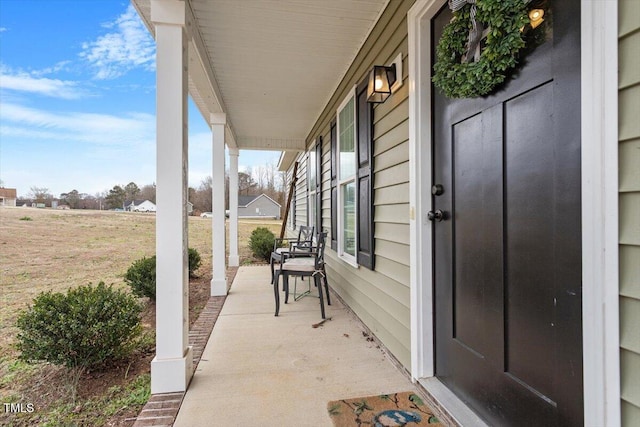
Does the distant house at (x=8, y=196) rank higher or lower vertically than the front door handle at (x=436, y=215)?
higher

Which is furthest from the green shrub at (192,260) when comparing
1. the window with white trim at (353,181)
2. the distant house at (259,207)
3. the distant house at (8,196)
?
the distant house at (259,207)

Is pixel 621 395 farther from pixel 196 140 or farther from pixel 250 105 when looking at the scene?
pixel 196 140

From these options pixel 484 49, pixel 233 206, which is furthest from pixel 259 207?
pixel 484 49

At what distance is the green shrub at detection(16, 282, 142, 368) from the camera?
191 centimetres

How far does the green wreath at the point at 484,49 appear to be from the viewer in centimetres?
114

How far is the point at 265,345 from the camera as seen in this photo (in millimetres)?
2496

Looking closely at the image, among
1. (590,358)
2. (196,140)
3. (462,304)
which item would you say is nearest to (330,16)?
(462,304)

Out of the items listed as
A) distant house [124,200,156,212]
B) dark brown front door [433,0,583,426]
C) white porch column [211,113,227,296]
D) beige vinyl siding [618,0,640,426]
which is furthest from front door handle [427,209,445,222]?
distant house [124,200,156,212]

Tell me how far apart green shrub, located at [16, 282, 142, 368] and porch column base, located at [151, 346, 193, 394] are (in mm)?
471

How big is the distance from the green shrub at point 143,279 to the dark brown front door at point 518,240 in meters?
3.36

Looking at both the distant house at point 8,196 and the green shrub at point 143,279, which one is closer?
the green shrub at point 143,279

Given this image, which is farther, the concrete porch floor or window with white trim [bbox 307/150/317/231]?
window with white trim [bbox 307/150/317/231]

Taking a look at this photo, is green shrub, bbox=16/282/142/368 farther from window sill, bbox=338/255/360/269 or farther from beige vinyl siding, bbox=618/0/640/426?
beige vinyl siding, bbox=618/0/640/426

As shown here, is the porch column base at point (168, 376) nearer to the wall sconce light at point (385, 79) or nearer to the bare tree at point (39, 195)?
the wall sconce light at point (385, 79)
